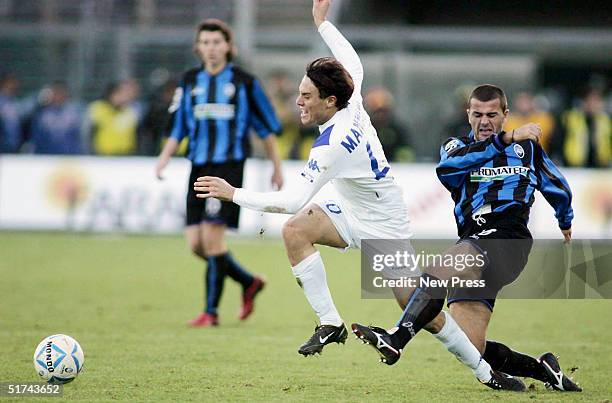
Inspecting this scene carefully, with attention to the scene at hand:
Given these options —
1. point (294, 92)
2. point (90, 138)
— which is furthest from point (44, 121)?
point (294, 92)

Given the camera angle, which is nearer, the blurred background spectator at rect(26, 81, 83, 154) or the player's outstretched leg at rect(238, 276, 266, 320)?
the player's outstretched leg at rect(238, 276, 266, 320)

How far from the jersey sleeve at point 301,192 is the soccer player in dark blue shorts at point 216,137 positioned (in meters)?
3.18

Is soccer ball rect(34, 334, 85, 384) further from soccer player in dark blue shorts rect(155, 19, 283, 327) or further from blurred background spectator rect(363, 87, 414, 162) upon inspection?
blurred background spectator rect(363, 87, 414, 162)

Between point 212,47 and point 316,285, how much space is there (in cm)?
344

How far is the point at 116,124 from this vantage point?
61.6 feet

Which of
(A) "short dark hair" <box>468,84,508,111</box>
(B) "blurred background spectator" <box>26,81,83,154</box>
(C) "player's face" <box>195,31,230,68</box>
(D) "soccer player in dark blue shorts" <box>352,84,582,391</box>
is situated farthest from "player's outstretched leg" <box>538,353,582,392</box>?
(B) "blurred background spectator" <box>26,81,83,154</box>

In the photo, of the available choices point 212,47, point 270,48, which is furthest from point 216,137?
point 270,48

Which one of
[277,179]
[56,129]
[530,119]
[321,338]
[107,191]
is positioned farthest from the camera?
[56,129]

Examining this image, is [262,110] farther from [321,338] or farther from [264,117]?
[321,338]

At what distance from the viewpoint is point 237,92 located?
971 cm

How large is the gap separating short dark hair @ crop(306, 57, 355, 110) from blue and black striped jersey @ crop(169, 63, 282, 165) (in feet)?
10.1

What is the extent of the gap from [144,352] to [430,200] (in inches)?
364

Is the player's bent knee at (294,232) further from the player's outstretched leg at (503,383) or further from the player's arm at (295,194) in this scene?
the player's outstretched leg at (503,383)

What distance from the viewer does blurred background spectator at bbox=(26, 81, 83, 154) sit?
18734mm
